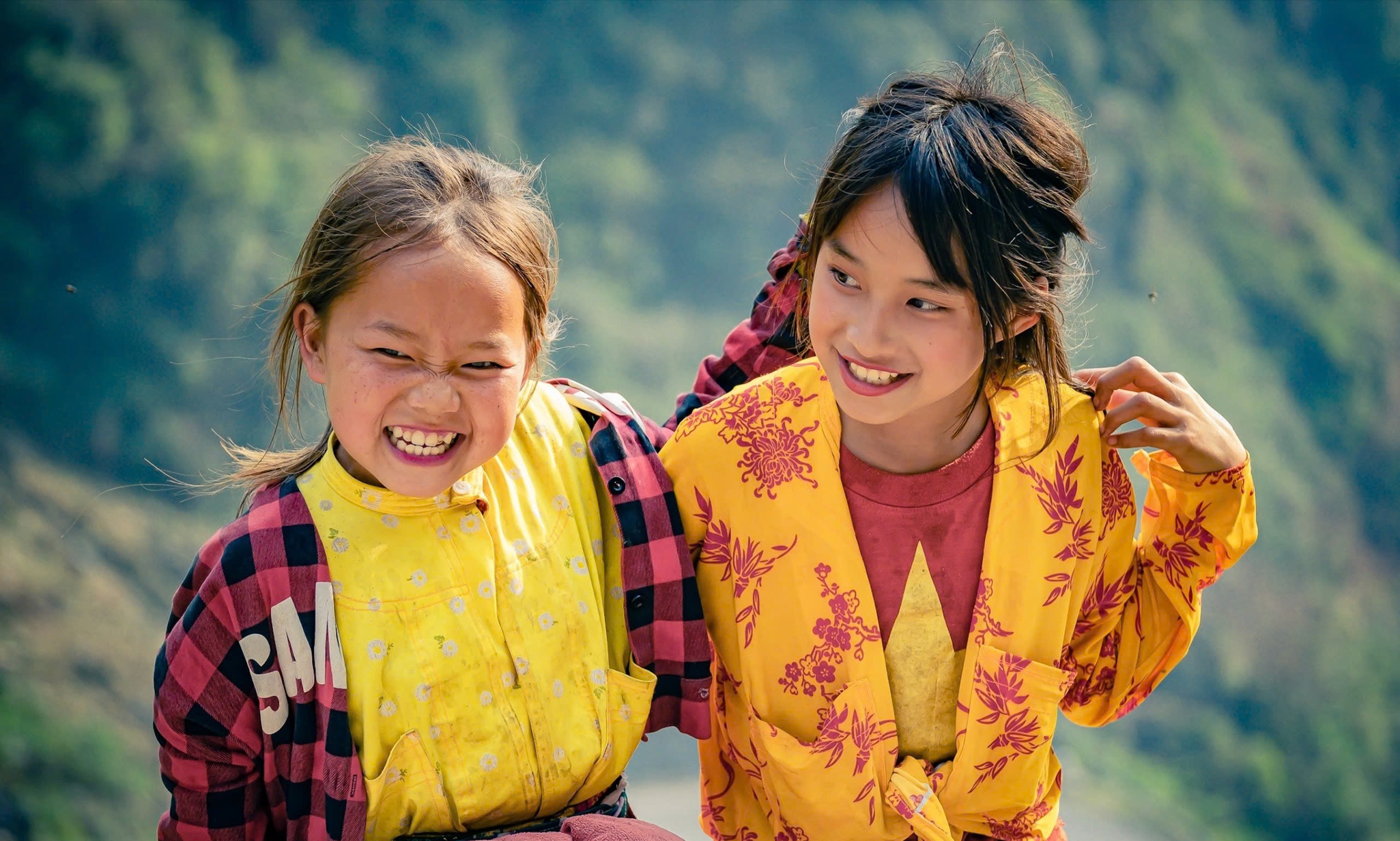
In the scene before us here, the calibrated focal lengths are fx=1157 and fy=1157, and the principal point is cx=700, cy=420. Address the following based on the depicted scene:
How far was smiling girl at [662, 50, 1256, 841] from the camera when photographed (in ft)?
4.79

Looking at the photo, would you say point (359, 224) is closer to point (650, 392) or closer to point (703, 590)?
point (703, 590)

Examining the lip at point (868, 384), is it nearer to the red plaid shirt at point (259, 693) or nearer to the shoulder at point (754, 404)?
the shoulder at point (754, 404)

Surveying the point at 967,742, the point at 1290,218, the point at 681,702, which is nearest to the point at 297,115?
the point at 681,702

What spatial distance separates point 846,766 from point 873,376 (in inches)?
20.1

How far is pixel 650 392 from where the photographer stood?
11.1 ft

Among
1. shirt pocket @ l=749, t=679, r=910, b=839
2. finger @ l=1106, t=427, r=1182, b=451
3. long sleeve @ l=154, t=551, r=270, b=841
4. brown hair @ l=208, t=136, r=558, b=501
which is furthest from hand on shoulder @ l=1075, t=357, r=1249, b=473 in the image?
long sleeve @ l=154, t=551, r=270, b=841

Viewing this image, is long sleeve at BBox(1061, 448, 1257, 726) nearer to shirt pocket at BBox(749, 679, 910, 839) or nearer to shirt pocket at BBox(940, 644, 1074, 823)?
shirt pocket at BBox(940, 644, 1074, 823)

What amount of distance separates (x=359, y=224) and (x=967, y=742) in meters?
1.00

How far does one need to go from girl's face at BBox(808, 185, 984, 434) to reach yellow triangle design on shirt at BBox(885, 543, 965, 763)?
0.83ft

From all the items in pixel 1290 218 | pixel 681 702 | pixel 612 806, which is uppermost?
pixel 1290 218

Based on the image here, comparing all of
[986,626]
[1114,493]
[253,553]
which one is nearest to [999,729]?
[986,626]

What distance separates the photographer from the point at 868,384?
1448mm

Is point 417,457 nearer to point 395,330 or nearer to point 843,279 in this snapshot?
point 395,330

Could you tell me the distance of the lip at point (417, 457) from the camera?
1326 millimetres
